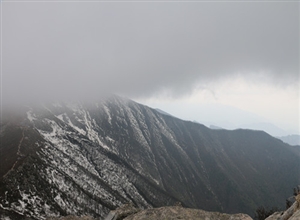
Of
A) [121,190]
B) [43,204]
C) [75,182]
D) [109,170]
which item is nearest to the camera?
[43,204]

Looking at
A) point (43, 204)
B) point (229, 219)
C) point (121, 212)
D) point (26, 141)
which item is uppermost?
point (229, 219)

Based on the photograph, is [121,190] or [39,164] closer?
[39,164]

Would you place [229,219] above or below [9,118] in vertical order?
above

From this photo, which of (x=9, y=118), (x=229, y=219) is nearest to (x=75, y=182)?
(x=9, y=118)

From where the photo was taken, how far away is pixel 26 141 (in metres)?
142

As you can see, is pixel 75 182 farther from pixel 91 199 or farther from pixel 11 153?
pixel 11 153

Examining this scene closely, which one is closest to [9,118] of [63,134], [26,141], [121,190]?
[63,134]

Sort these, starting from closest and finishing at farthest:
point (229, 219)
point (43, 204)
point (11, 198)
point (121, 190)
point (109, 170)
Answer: point (229, 219)
point (11, 198)
point (43, 204)
point (121, 190)
point (109, 170)

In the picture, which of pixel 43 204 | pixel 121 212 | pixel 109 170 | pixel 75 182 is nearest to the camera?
pixel 121 212

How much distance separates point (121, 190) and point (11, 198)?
292ft

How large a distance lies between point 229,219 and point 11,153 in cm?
13269

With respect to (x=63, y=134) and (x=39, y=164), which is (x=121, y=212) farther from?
(x=63, y=134)

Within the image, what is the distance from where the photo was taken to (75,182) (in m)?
136

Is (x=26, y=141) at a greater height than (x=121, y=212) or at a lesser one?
lesser
